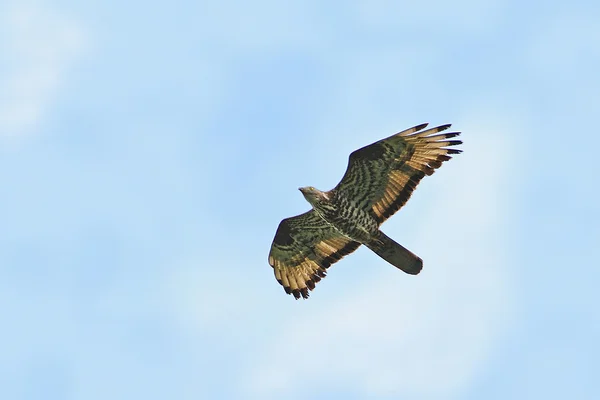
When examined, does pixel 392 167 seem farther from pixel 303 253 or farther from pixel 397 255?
pixel 303 253

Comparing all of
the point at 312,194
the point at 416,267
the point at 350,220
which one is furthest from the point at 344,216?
the point at 416,267

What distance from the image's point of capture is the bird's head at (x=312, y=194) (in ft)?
76.9

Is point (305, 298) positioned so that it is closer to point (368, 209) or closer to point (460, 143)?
point (368, 209)

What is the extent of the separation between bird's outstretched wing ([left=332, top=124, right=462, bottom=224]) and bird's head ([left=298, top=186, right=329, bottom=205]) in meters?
0.48

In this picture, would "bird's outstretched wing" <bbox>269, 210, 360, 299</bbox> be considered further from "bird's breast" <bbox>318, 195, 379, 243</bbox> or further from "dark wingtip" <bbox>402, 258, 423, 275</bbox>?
"dark wingtip" <bbox>402, 258, 423, 275</bbox>

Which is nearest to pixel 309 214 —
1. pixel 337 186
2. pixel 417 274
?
pixel 337 186

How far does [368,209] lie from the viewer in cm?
2402

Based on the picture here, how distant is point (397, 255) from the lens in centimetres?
2358

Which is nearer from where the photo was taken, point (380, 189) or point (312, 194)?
point (312, 194)

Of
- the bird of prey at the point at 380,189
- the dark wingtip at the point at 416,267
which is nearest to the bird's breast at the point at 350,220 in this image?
the bird of prey at the point at 380,189

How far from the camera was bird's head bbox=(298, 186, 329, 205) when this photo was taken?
923 inches

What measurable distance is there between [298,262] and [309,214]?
1321 millimetres

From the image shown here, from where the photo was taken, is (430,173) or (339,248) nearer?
(430,173)

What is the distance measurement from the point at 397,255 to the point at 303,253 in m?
2.52
